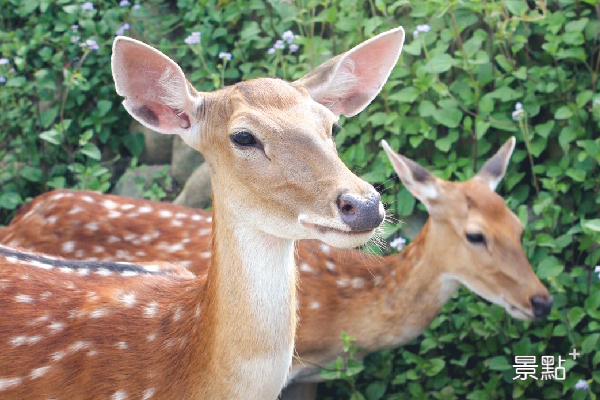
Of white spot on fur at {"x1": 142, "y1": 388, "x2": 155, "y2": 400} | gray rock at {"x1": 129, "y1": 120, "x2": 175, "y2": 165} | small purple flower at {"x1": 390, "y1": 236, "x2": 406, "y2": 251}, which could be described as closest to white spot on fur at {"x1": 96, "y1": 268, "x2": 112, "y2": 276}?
white spot on fur at {"x1": 142, "y1": 388, "x2": 155, "y2": 400}

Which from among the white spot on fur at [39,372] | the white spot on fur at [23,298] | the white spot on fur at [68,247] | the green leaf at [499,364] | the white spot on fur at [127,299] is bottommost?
the green leaf at [499,364]

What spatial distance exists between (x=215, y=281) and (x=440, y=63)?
270cm

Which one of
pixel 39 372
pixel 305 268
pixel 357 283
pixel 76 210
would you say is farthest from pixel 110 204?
pixel 39 372

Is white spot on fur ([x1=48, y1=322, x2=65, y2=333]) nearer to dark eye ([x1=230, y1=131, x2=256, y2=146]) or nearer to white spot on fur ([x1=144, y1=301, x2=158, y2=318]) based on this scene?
white spot on fur ([x1=144, y1=301, x2=158, y2=318])

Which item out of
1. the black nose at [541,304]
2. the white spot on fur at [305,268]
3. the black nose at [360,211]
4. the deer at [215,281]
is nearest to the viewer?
the black nose at [360,211]

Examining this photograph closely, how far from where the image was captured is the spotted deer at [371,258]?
4.45 metres

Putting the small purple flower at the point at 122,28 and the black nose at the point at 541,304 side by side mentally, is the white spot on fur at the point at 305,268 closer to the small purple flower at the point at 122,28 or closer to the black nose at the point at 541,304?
the black nose at the point at 541,304

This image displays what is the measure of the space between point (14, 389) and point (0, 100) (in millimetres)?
3802

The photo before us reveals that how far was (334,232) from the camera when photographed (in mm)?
2697

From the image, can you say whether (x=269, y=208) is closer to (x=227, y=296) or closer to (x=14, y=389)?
(x=227, y=296)

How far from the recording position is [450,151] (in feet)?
18.1

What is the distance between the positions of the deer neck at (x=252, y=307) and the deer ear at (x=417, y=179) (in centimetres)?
173

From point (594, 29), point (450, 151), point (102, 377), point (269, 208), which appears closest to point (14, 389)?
point (102, 377)

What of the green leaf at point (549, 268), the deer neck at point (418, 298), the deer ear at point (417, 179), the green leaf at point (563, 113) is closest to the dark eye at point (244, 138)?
the deer ear at point (417, 179)
